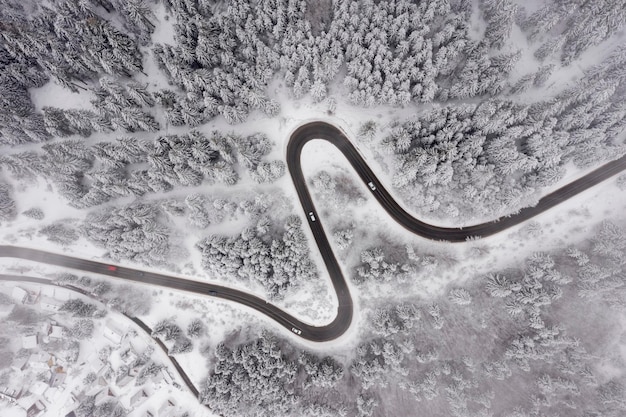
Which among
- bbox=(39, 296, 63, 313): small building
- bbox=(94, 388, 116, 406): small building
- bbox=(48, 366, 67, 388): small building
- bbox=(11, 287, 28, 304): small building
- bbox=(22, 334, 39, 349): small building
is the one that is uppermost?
bbox=(11, 287, 28, 304): small building

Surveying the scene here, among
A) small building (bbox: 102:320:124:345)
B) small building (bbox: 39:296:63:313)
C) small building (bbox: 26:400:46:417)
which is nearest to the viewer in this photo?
small building (bbox: 26:400:46:417)

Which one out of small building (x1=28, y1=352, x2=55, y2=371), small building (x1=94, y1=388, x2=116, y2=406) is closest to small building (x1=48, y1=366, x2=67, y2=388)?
small building (x1=28, y1=352, x2=55, y2=371)

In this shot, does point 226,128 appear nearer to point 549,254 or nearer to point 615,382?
point 549,254

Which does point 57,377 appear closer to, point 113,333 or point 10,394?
point 10,394

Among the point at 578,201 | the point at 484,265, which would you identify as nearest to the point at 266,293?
the point at 484,265

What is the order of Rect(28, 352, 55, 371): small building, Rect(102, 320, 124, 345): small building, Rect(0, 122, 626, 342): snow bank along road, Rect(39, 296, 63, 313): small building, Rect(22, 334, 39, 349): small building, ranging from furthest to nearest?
Rect(39, 296, 63, 313): small building < Rect(102, 320, 124, 345): small building < Rect(0, 122, 626, 342): snow bank along road < Rect(22, 334, 39, 349): small building < Rect(28, 352, 55, 371): small building

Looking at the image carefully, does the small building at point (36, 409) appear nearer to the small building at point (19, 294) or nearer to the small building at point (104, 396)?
the small building at point (104, 396)

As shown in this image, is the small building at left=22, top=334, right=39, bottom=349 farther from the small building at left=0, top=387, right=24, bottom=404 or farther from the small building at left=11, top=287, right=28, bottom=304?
the small building at left=0, top=387, right=24, bottom=404

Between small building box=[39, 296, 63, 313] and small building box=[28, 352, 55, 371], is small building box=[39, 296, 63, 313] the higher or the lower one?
the higher one
